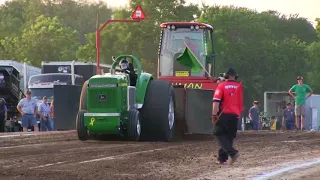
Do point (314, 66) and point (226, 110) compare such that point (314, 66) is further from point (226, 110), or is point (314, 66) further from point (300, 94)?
point (226, 110)

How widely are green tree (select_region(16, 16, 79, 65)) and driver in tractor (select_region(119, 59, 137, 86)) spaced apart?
59506 mm

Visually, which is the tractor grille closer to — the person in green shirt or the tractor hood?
the tractor hood

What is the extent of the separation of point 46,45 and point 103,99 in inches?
2557

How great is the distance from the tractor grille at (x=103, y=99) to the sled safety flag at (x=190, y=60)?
5376 mm

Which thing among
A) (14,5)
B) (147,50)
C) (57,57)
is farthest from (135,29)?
(14,5)

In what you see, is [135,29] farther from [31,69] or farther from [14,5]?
[14,5]

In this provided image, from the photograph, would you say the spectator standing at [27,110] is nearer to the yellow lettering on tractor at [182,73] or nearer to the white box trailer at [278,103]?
the yellow lettering on tractor at [182,73]

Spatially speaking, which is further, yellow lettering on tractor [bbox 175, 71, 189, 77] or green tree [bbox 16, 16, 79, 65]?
green tree [bbox 16, 16, 79, 65]

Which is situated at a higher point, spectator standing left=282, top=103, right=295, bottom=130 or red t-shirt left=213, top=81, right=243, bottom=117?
red t-shirt left=213, top=81, right=243, bottom=117

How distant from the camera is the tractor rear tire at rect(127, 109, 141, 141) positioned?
1817cm

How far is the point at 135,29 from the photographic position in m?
68.8

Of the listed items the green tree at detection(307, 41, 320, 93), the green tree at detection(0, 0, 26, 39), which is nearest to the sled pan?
the green tree at detection(307, 41, 320, 93)

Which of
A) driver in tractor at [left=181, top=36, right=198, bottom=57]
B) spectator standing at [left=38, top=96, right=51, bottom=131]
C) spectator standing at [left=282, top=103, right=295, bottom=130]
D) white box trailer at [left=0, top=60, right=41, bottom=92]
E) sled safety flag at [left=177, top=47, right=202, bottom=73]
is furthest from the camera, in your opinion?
white box trailer at [left=0, top=60, right=41, bottom=92]

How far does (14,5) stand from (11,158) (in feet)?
326
